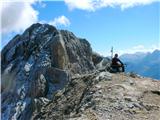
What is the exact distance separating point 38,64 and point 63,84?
439 inches

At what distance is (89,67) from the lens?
345 feet

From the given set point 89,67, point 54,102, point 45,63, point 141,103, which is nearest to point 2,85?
point 45,63

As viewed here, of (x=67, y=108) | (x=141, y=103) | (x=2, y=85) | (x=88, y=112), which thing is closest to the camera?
(x=88, y=112)

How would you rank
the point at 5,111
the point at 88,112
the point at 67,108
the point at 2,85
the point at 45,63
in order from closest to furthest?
1. the point at 88,112
2. the point at 67,108
3. the point at 5,111
4. the point at 45,63
5. the point at 2,85

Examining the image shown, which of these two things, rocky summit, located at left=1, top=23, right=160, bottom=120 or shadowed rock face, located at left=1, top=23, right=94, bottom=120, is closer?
rocky summit, located at left=1, top=23, right=160, bottom=120

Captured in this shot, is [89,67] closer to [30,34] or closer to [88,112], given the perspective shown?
[30,34]

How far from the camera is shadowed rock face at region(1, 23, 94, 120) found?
292ft

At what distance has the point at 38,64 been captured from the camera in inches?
3802

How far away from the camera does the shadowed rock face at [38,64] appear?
89.0 m

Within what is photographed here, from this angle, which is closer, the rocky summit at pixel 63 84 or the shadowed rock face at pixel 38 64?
the rocky summit at pixel 63 84

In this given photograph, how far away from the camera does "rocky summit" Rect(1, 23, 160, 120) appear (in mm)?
22906

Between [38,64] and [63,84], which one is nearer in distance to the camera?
[63,84]

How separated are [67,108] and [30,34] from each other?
276ft

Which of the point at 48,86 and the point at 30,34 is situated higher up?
the point at 30,34
